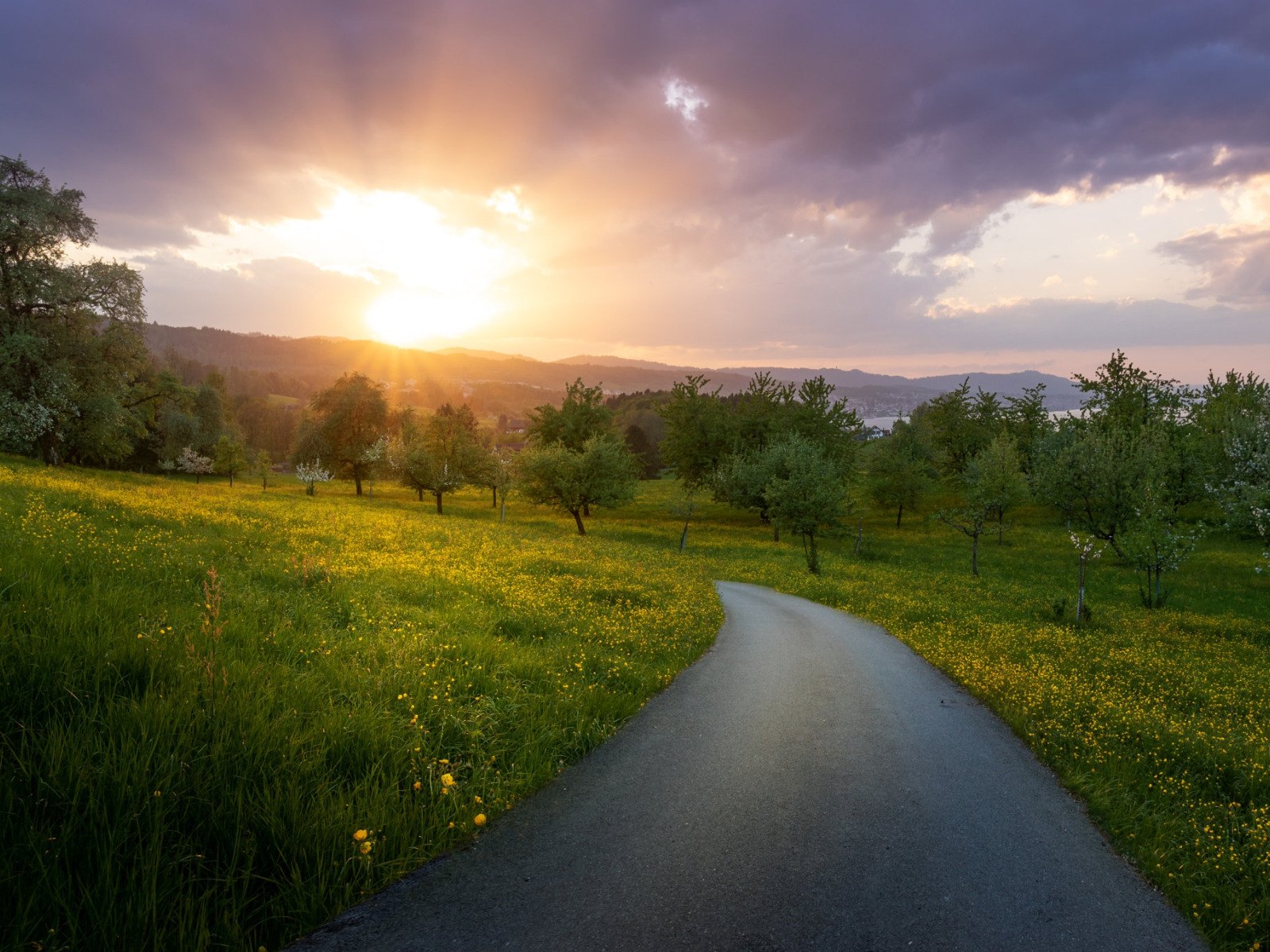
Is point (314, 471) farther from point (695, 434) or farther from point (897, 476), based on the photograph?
point (897, 476)

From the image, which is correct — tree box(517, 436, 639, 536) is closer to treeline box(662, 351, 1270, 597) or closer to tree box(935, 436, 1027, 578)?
treeline box(662, 351, 1270, 597)

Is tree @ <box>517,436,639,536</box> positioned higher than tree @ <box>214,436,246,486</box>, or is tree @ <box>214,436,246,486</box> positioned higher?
tree @ <box>517,436,639,536</box>

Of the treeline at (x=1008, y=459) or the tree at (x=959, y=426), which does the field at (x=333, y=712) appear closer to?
the treeline at (x=1008, y=459)

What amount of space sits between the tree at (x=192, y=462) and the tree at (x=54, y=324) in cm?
4776

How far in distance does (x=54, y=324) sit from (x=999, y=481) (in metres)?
55.4

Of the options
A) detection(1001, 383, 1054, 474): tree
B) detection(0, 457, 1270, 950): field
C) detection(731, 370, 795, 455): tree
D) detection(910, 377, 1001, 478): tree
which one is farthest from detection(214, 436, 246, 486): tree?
detection(1001, 383, 1054, 474): tree

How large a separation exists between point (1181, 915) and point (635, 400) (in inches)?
6218

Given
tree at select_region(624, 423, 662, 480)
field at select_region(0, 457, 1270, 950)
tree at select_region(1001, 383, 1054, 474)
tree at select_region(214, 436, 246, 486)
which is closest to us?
field at select_region(0, 457, 1270, 950)

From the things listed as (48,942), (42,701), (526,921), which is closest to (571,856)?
(526,921)

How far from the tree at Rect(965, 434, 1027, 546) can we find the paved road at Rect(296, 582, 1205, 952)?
1197 inches

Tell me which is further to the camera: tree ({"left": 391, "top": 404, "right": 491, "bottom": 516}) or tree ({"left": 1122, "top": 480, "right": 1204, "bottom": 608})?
tree ({"left": 391, "top": 404, "right": 491, "bottom": 516})

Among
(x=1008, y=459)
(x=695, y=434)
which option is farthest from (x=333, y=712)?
(x=695, y=434)

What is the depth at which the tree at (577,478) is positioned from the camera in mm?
44469

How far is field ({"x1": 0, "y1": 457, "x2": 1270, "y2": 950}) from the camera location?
3.61 metres
